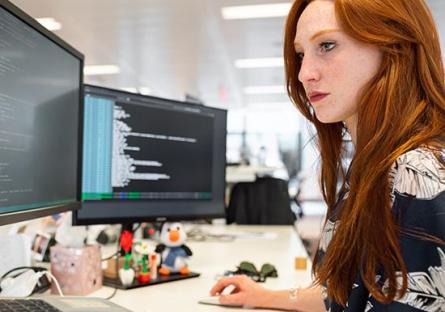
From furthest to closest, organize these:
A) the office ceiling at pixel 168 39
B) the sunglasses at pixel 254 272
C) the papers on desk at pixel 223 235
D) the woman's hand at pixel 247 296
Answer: the office ceiling at pixel 168 39 → the papers on desk at pixel 223 235 → the sunglasses at pixel 254 272 → the woman's hand at pixel 247 296

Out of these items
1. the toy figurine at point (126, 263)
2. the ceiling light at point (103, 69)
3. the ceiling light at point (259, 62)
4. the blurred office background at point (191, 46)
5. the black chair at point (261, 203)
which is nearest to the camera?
the toy figurine at point (126, 263)

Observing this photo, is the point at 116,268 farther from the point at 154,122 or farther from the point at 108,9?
the point at 108,9

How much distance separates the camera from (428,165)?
2.06ft

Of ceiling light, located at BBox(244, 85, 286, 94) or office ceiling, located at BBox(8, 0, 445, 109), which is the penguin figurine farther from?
ceiling light, located at BBox(244, 85, 286, 94)

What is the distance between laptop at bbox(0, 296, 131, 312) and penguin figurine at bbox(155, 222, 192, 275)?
0.47m

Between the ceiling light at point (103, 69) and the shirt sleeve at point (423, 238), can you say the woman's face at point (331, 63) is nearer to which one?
the shirt sleeve at point (423, 238)

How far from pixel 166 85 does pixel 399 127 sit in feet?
27.6

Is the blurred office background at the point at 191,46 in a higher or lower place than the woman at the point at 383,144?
higher

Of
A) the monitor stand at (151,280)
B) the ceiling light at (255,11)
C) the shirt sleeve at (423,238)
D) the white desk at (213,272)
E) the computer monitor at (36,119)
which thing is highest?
the ceiling light at (255,11)

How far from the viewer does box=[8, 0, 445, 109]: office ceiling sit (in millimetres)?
4547

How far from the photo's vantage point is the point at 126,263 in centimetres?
113

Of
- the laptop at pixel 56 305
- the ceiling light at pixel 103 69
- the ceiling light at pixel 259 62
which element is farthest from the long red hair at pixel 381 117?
the ceiling light at pixel 103 69

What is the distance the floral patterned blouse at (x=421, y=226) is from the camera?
59 cm

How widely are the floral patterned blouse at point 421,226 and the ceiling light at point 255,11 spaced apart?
400 centimetres
